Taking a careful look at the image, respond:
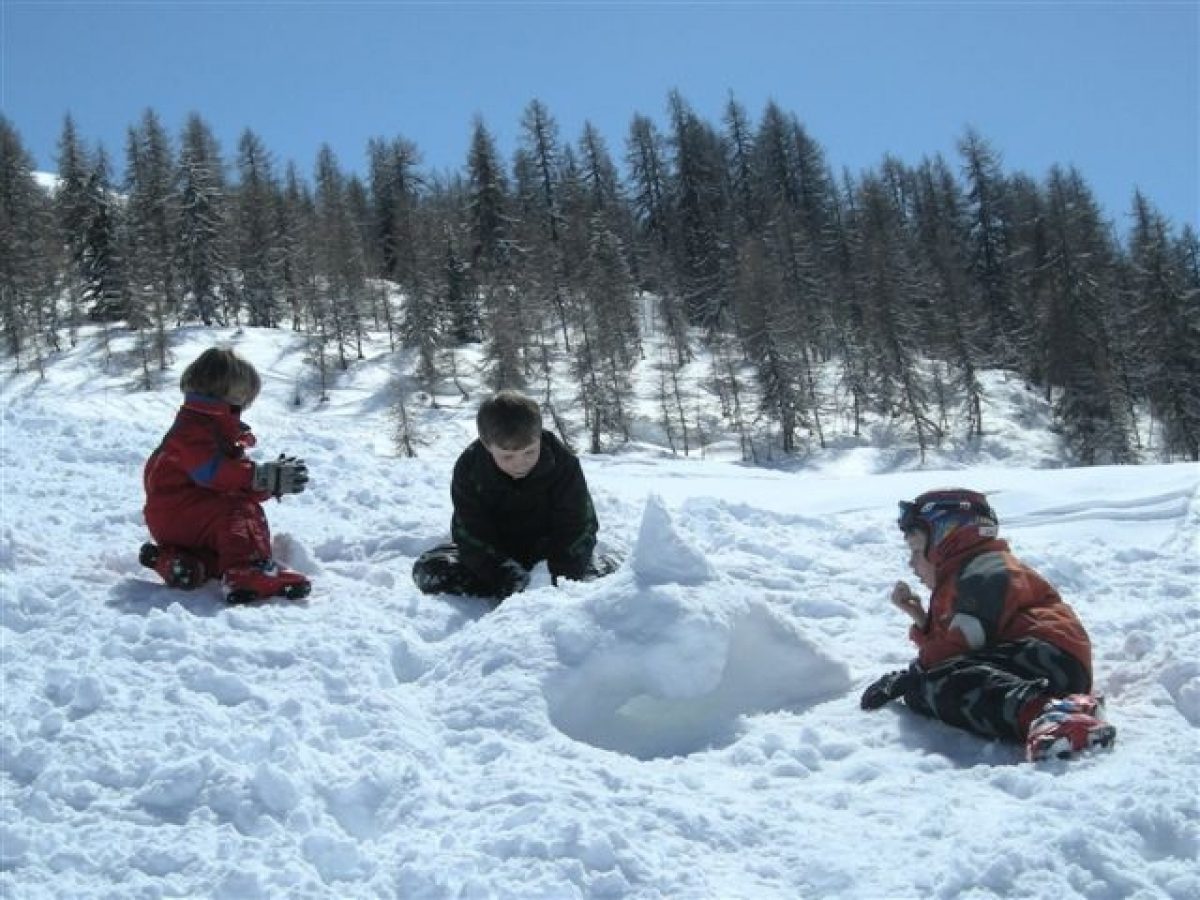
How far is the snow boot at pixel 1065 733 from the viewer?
302 centimetres

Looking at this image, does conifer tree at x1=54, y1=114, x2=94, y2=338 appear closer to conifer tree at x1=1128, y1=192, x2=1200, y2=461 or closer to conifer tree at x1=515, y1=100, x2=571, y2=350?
conifer tree at x1=515, y1=100, x2=571, y2=350

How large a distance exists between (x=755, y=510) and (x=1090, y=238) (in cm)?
6515

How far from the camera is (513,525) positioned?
5.39m

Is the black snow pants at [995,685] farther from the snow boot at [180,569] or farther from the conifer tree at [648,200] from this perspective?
the conifer tree at [648,200]

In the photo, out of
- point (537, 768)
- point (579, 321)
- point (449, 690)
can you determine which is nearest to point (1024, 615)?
point (537, 768)

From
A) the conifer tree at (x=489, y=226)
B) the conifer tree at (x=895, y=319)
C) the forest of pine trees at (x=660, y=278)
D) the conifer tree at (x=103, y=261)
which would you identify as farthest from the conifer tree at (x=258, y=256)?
the conifer tree at (x=895, y=319)

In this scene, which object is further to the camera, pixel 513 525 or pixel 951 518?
pixel 513 525

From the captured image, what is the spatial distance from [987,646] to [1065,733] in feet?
2.23

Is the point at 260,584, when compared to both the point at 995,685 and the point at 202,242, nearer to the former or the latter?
the point at 995,685

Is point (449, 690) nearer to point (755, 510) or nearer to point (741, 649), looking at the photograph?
point (741, 649)

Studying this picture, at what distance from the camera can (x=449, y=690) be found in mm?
3711

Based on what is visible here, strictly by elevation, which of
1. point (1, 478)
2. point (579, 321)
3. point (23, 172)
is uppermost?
point (23, 172)

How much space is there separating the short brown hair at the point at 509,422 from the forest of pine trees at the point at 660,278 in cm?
3882

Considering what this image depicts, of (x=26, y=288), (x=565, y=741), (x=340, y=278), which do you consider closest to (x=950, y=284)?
(x=340, y=278)
